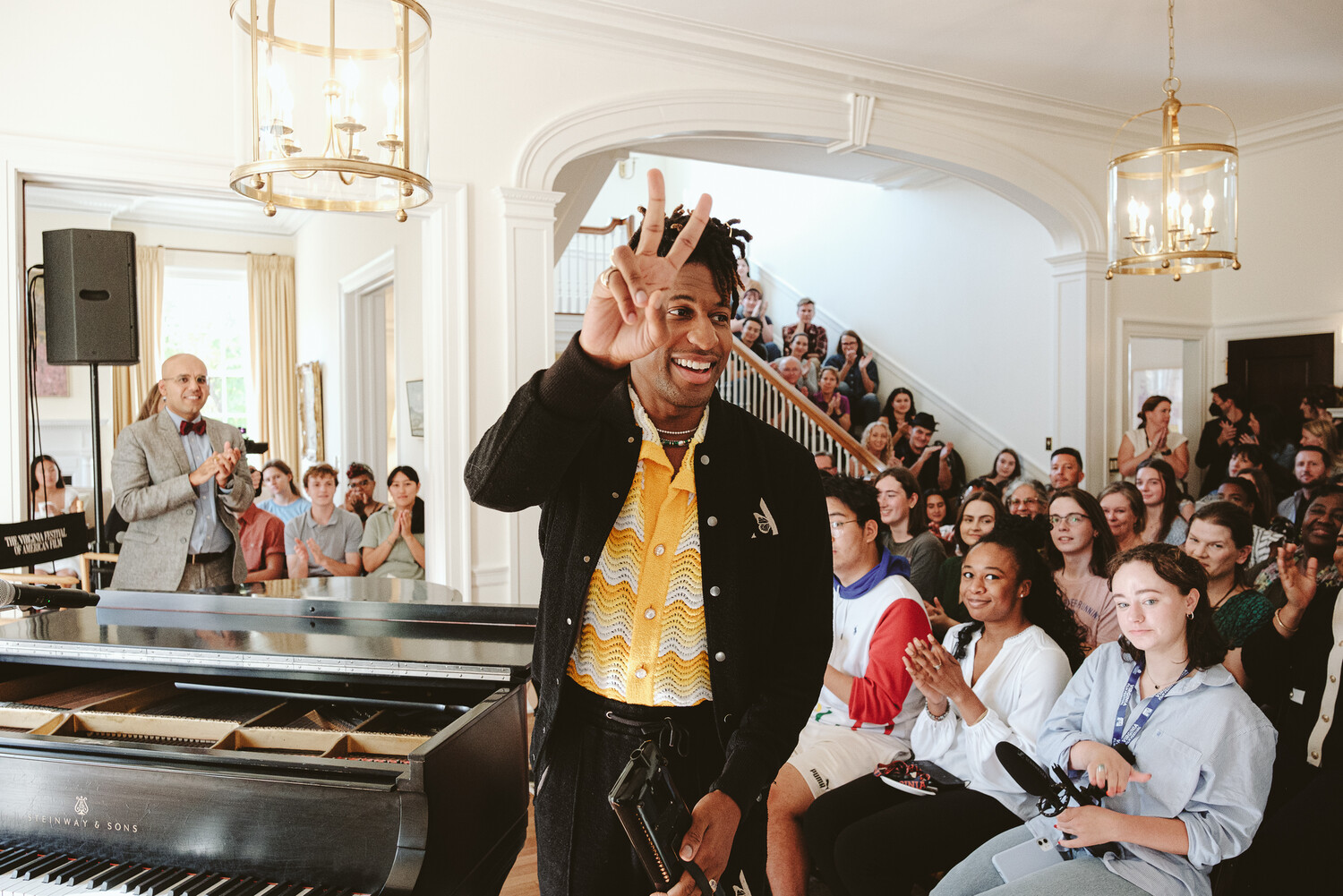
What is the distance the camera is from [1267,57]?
5453 mm

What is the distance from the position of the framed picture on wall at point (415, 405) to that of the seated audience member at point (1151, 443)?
190 inches

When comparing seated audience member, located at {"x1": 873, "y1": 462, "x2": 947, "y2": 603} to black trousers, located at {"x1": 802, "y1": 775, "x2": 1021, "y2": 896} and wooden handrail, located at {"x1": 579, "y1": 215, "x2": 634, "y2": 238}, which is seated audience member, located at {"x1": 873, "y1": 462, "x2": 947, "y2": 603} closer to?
black trousers, located at {"x1": 802, "y1": 775, "x2": 1021, "y2": 896}

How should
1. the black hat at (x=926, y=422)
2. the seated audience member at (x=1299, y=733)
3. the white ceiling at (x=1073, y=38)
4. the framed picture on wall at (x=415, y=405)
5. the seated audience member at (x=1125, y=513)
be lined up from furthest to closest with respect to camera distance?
the black hat at (x=926, y=422)
the framed picture on wall at (x=415, y=405)
the white ceiling at (x=1073, y=38)
the seated audience member at (x=1125, y=513)
the seated audience member at (x=1299, y=733)

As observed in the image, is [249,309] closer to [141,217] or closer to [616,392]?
[141,217]

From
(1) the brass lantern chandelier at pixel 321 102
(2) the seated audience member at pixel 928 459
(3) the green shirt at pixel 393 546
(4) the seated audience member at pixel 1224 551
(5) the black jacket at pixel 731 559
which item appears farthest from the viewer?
(2) the seated audience member at pixel 928 459

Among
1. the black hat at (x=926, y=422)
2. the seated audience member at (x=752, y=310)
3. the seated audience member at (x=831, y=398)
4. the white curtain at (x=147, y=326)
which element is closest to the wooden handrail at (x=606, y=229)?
the seated audience member at (x=752, y=310)

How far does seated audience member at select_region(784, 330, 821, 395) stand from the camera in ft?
26.6

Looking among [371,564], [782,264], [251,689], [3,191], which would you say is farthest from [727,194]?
[251,689]

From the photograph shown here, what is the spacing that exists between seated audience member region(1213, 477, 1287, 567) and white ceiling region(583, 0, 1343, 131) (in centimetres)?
250

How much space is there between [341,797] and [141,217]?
377 inches

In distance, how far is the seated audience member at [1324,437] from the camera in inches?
213

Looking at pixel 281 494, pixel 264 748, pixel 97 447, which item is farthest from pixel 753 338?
pixel 264 748

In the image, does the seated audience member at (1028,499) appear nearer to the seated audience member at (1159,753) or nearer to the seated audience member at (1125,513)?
the seated audience member at (1125,513)

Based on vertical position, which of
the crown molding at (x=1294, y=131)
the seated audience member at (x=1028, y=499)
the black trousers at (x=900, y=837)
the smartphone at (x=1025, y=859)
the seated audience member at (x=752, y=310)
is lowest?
the black trousers at (x=900, y=837)
